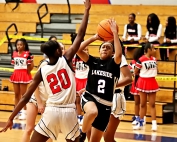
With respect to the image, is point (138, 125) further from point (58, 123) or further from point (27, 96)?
point (27, 96)

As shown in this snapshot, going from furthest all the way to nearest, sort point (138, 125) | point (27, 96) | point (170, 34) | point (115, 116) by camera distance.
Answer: point (170, 34), point (138, 125), point (115, 116), point (27, 96)

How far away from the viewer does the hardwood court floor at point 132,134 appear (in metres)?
9.16

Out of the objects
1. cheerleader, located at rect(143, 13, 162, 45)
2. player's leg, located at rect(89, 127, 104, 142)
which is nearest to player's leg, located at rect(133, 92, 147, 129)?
cheerleader, located at rect(143, 13, 162, 45)

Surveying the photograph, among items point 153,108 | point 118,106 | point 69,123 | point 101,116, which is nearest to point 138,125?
point 153,108

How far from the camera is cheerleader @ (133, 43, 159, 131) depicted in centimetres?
1035

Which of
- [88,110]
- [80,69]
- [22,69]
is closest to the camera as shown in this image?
[88,110]

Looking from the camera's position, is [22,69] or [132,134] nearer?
[132,134]

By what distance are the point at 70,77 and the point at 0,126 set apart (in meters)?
5.04

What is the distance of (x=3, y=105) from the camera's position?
41.7 ft

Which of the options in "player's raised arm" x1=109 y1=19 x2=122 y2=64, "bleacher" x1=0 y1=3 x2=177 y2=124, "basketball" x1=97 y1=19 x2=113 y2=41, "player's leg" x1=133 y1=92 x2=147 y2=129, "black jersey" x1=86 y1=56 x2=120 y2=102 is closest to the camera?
"player's raised arm" x1=109 y1=19 x2=122 y2=64

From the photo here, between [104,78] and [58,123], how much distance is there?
3.31 feet

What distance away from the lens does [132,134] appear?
9836 mm

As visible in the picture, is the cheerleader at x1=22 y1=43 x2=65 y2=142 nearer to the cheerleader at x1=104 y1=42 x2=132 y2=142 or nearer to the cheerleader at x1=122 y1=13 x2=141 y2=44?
the cheerleader at x1=104 y1=42 x2=132 y2=142

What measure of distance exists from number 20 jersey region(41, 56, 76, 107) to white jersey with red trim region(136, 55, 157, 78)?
5.06 m
